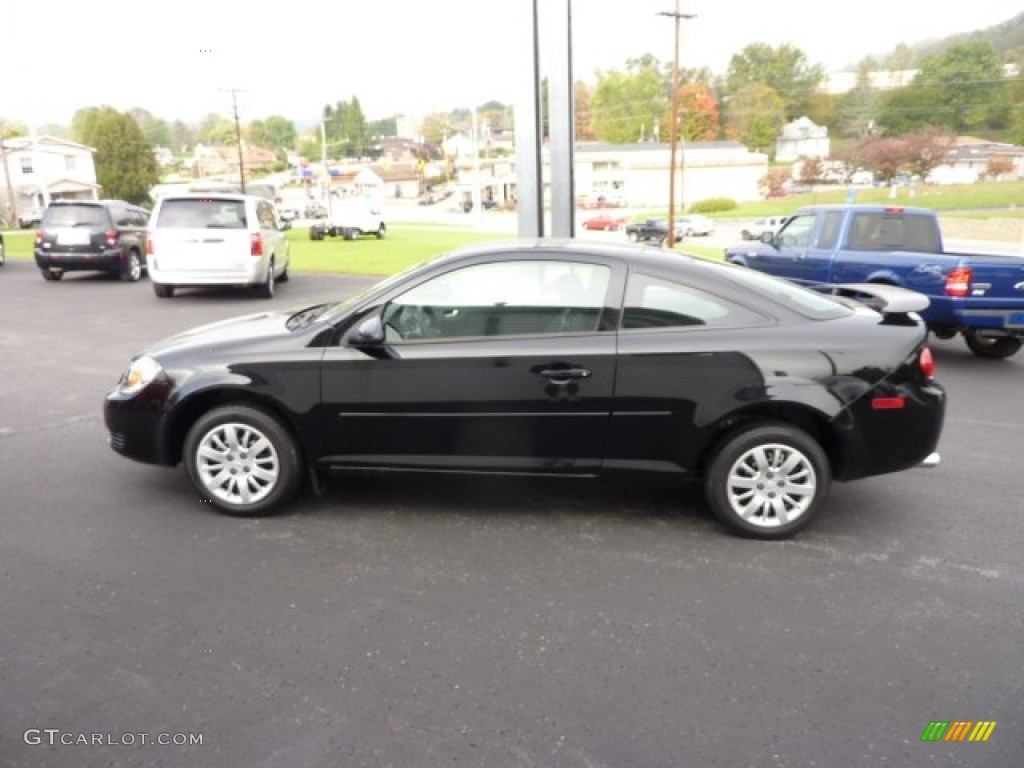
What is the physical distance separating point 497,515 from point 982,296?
6.15 metres

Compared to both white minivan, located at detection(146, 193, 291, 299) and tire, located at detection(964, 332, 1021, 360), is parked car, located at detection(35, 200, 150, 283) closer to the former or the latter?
white minivan, located at detection(146, 193, 291, 299)

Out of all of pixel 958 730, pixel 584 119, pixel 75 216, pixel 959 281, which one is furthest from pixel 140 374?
pixel 584 119

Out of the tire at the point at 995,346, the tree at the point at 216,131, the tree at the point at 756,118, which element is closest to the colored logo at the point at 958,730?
the tire at the point at 995,346

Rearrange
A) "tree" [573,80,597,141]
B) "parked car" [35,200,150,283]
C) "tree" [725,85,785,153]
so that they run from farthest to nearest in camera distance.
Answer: "tree" [573,80,597,141]
"tree" [725,85,785,153]
"parked car" [35,200,150,283]

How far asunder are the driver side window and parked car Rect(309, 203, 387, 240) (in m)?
36.9

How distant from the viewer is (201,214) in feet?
43.9

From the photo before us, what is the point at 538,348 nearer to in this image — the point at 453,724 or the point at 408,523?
the point at 408,523

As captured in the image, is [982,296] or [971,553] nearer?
[971,553]

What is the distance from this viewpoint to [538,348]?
172 inches

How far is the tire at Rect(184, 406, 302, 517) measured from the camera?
4.57m

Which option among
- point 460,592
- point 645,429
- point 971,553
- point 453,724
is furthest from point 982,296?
point 453,724

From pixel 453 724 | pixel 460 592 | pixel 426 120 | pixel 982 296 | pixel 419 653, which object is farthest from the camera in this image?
pixel 426 120

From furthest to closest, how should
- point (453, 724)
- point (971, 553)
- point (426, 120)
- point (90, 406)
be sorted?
1. point (426, 120)
2. point (90, 406)
3. point (971, 553)
4. point (453, 724)

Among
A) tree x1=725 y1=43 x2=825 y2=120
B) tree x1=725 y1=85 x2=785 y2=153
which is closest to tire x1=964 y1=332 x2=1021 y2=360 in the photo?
tree x1=725 y1=85 x2=785 y2=153
